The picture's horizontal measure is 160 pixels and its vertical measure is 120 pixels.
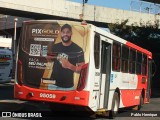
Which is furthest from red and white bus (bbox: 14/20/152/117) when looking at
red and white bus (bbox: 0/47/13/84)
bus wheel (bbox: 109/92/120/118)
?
red and white bus (bbox: 0/47/13/84)

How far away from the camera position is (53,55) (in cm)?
1284

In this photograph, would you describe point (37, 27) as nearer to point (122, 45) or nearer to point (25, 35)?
point (25, 35)

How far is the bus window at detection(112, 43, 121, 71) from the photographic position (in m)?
15.0

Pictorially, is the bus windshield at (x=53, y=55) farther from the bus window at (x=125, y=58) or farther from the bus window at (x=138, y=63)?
the bus window at (x=138, y=63)

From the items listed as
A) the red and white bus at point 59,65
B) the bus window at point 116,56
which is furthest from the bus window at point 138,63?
the red and white bus at point 59,65

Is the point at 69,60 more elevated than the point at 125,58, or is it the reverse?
the point at 125,58

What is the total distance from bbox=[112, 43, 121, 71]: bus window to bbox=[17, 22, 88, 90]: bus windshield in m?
2.52

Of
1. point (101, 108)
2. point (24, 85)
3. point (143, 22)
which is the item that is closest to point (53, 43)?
point (24, 85)

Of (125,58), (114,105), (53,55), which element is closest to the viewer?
(53,55)

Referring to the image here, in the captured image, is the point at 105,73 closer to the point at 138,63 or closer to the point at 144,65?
the point at 138,63

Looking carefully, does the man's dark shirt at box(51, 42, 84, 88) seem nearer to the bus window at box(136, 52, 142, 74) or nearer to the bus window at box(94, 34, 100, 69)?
the bus window at box(94, 34, 100, 69)

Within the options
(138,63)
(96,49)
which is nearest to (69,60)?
(96,49)

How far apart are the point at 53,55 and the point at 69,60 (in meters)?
0.52

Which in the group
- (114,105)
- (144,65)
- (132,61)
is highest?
(132,61)
